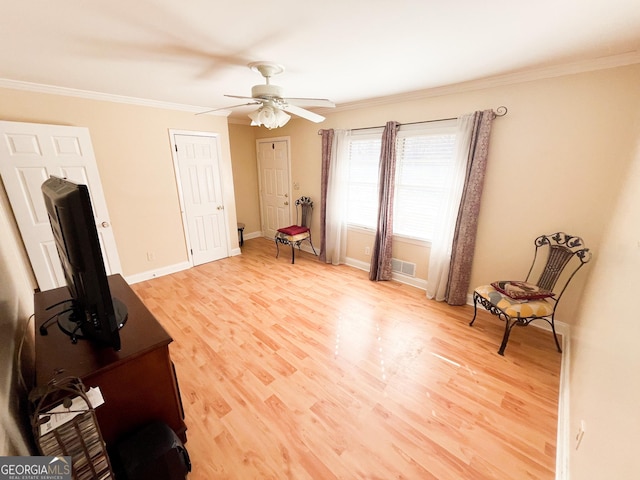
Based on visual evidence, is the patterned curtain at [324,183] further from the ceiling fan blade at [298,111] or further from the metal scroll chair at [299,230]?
the ceiling fan blade at [298,111]

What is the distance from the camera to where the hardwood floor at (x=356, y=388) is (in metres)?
1.41

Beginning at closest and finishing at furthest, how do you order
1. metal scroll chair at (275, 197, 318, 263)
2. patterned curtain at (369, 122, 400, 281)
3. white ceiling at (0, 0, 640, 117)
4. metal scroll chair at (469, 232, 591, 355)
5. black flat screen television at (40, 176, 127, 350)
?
black flat screen television at (40, 176, 127, 350), white ceiling at (0, 0, 640, 117), metal scroll chair at (469, 232, 591, 355), patterned curtain at (369, 122, 400, 281), metal scroll chair at (275, 197, 318, 263)

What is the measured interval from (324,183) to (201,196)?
6.29 feet

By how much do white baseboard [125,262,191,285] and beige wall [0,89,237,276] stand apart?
4 cm

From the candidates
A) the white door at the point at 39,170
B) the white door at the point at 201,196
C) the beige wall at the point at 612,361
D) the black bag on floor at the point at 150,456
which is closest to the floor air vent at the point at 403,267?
the beige wall at the point at 612,361

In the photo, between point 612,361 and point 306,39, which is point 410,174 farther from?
point 612,361

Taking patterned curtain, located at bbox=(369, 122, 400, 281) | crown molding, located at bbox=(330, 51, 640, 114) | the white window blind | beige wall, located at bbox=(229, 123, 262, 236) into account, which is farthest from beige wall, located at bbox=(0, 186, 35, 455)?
beige wall, located at bbox=(229, 123, 262, 236)

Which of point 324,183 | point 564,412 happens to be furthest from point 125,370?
point 324,183

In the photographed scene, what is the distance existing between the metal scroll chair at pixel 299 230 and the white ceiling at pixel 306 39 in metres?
2.14

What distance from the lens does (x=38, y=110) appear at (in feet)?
8.27

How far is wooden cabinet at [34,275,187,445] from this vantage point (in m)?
1.03

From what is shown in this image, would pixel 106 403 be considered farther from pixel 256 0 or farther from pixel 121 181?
pixel 121 181

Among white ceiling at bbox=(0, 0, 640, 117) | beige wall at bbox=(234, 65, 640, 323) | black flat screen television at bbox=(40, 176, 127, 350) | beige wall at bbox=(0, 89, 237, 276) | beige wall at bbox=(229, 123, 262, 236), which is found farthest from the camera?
beige wall at bbox=(229, 123, 262, 236)

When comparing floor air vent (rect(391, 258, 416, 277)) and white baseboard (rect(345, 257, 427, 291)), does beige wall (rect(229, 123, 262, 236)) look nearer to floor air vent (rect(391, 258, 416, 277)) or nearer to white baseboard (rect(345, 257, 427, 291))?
white baseboard (rect(345, 257, 427, 291))
